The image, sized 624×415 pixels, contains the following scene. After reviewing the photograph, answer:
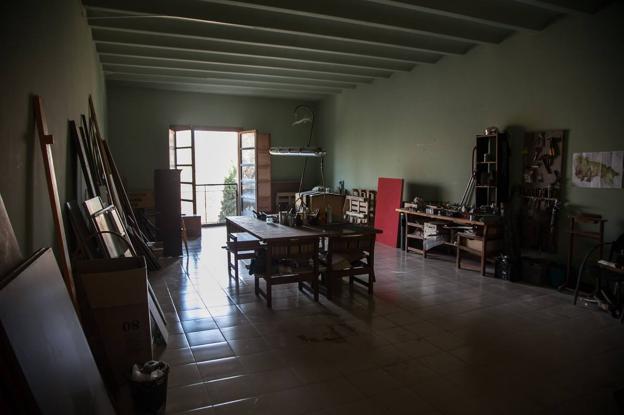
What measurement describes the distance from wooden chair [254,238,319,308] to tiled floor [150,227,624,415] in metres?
0.24

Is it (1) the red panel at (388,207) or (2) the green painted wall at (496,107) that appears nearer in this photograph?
(2) the green painted wall at (496,107)

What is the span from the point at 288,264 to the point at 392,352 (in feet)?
5.51

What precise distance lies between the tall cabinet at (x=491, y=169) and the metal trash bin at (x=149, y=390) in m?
4.74

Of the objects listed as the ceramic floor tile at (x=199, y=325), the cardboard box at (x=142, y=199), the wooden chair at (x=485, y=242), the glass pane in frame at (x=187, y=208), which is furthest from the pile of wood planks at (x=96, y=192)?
the wooden chair at (x=485, y=242)

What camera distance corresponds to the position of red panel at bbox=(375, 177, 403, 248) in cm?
744

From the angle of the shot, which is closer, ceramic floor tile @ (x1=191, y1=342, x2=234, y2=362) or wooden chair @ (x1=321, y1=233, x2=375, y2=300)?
ceramic floor tile @ (x1=191, y1=342, x2=234, y2=362)

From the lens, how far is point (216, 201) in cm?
1098

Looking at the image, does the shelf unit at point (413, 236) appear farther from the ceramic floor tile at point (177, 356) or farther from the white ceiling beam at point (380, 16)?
the ceramic floor tile at point (177, 356)

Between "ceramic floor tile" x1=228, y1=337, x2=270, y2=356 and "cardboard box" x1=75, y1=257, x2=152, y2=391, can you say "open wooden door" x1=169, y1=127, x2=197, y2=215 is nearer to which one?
"ceramic floor tile" x1=228, y1=337, x2=270, y2=356

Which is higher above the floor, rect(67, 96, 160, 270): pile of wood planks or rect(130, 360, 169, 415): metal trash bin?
rect(67, 96, 160, 270): pile of wood planks

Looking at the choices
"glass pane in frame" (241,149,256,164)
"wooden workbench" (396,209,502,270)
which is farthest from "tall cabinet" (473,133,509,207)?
"glass pane in frame" (241,149,256,164)

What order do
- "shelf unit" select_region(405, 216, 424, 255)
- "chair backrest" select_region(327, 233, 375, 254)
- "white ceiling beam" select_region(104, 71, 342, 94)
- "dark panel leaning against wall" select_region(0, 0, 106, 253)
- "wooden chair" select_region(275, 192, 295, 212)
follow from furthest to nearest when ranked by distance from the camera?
"wooden chair" select_region(275, 192, 295, 212) < "white ceiling beam" select_region(104, 71, 342, 94) < "shelf unit" select_region(405, 216, 424, 255) < "chair backrest" select_region(327, 233, 375, 254) < "dark panel leaning against wall" select_region(0, 0, 106, 253)

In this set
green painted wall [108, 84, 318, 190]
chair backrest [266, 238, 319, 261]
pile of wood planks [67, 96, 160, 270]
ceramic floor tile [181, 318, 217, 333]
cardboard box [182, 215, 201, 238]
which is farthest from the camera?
green painted wall [108, 84, 318, 190]

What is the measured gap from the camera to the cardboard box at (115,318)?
8.53ft
